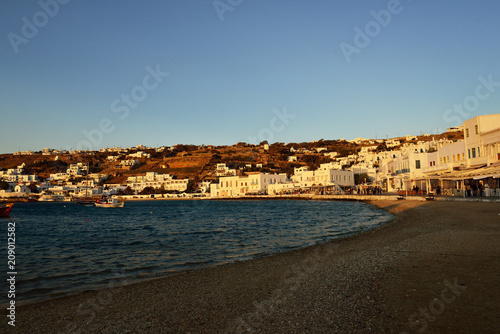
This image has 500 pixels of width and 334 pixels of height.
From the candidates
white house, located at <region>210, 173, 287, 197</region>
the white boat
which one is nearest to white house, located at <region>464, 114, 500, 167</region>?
white house, located at <region>210, 173, 287, 197</region>

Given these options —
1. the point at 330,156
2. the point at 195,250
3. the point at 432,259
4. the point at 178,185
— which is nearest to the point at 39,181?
the point at 178,185

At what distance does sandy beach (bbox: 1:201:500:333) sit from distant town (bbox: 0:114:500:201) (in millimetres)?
23530

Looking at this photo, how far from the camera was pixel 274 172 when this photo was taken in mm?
133000

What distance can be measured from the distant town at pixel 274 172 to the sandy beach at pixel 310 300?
23530mm

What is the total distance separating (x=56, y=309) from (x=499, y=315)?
776 cm

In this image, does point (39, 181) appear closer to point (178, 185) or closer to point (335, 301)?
point (178, 185)

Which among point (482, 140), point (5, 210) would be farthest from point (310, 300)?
point (5, 210)

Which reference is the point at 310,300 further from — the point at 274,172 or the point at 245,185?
the point at 274,172

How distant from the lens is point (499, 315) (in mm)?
4785

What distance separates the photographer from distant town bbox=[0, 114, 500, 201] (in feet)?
115

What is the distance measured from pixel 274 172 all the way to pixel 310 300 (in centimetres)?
12698

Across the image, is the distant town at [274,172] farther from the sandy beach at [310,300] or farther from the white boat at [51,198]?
the sandy beach at [310,300]

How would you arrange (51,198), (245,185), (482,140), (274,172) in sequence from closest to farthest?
(482,140), (245,185), (51,198), (274,172)

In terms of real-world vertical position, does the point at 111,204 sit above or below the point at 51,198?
below
